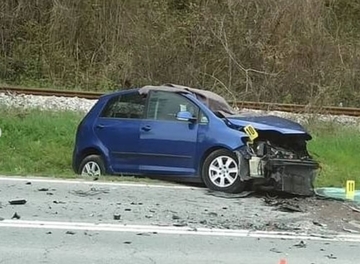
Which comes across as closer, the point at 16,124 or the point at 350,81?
the point at 16,124

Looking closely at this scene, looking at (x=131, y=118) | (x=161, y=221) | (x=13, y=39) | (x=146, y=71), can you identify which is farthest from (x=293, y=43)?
(x=161, y=221)

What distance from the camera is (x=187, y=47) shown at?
23.8 metres

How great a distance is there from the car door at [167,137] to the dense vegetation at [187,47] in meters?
10.00

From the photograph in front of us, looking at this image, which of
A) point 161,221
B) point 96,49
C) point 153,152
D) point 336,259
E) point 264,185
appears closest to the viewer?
point 336,259

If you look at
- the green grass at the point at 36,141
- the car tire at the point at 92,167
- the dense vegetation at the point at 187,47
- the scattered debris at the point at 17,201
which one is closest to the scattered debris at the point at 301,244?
the scattered debris at the point at 17,201

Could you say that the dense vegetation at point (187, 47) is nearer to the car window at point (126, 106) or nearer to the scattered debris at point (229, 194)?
the car window at point (126, 106)

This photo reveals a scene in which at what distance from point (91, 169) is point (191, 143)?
5.98 ft

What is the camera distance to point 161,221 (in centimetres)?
800

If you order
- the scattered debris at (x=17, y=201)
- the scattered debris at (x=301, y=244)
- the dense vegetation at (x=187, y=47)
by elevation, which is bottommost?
the scattered debris at (x=301, y=244)

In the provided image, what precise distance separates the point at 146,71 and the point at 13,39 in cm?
536

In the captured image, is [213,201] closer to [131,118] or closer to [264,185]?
[264,185]

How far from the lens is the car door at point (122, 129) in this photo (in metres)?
11.1

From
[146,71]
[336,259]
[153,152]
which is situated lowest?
[336,259]

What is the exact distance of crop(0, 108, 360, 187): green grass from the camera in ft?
40.4
